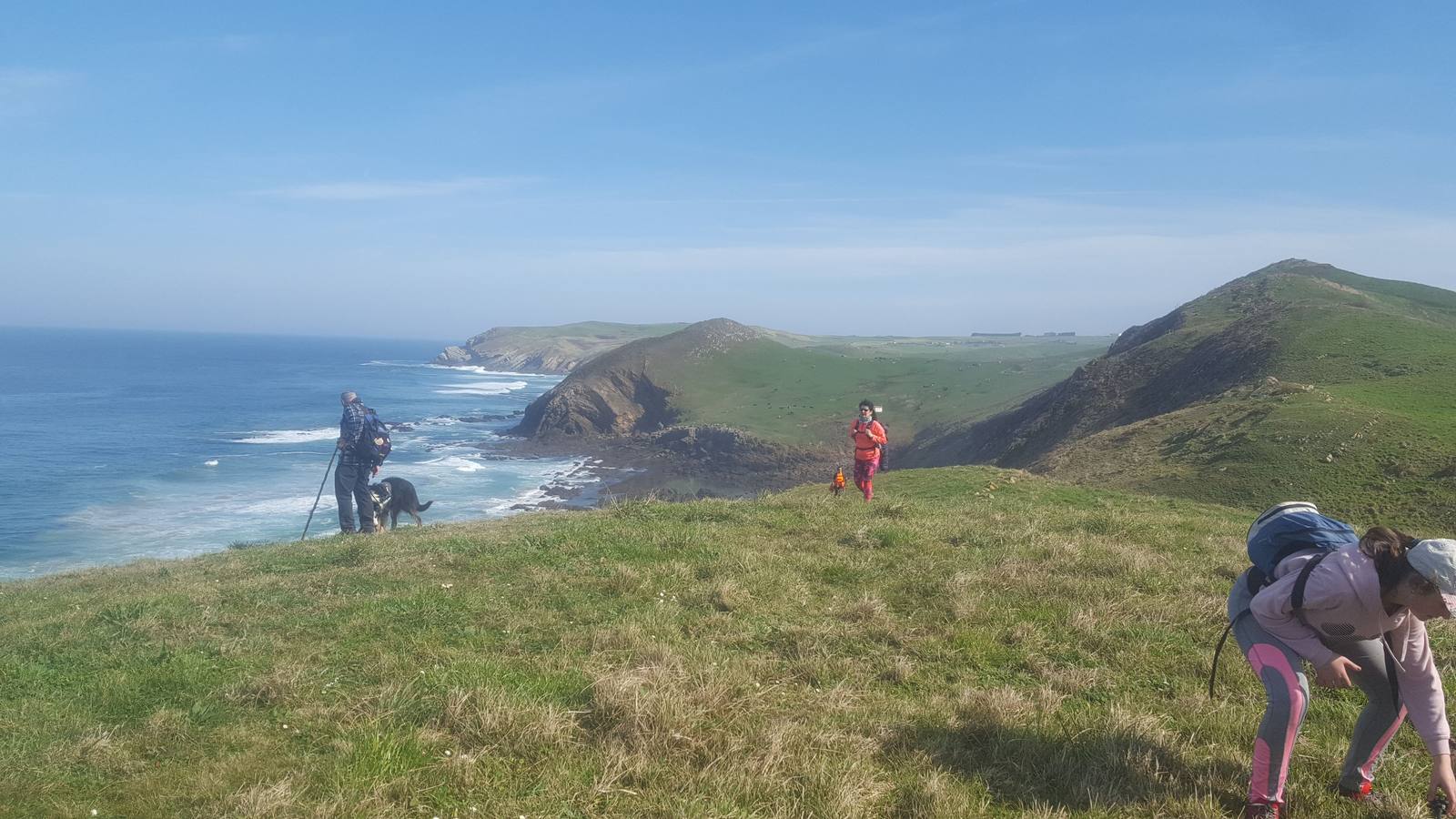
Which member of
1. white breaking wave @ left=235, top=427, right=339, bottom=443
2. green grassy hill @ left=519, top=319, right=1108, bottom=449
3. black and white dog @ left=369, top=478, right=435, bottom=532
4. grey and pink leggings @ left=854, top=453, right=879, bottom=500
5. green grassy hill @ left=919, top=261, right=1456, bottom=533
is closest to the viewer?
grey and pink leggings @ left=854, top=453, right=879, bottom=500

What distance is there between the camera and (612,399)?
3445 inches

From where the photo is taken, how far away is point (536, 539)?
37.4ft

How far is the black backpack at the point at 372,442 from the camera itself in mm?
19828

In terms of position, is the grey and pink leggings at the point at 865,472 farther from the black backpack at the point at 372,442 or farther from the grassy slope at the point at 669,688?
the black backpack at the point at 372,442

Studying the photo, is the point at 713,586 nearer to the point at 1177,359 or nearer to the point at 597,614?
the point at 597,614

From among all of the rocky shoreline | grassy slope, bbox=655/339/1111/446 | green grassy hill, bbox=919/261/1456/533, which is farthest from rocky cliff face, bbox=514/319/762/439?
green grassy hill, bbox=919/261/1456/533

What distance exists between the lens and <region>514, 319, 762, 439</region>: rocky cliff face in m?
82.2

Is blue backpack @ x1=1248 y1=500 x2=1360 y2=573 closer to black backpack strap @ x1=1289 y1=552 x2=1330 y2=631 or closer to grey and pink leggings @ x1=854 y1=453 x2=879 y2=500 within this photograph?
black backpack strap @ x1=1289 y1=552 x2=1330 y2=631

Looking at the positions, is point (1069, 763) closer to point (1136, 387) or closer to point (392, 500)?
point (392, 500)

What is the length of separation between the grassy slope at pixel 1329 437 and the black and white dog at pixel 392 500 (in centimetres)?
2243

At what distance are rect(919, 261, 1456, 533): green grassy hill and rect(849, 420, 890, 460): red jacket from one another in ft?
47.3

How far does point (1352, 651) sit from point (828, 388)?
90.6m

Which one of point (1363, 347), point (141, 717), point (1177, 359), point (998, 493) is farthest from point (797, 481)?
point (141, 717)

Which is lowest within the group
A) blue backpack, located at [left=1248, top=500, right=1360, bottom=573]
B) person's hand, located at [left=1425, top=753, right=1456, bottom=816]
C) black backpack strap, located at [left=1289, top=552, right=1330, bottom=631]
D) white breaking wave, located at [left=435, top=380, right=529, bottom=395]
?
white breaking wave, located at [left=435, top=380, right=529, bottom=395]
